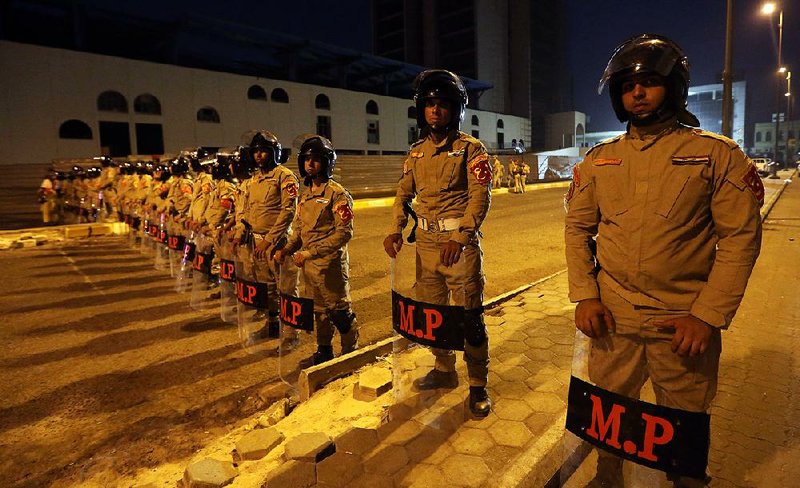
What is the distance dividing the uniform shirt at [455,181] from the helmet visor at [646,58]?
1194 mm

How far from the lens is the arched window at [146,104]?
97.2 feet

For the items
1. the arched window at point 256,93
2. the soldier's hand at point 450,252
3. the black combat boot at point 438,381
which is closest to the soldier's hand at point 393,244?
the soldier's hand at point 450,252

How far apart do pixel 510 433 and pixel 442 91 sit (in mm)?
2342

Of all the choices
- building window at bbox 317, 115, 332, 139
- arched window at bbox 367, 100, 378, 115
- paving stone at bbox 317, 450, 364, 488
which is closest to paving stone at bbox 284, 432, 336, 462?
paving stone at bbox 317, 450, 364, 488

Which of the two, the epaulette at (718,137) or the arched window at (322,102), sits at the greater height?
the arched window at (322,102)

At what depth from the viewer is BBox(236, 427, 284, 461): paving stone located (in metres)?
A: 2.96

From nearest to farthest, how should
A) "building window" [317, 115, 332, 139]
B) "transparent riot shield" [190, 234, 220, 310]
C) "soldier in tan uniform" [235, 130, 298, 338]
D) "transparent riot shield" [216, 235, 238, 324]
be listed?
"soldier in tan uniform" [235, 130, 298, 338] → "transparent riot shield" [216, 235, 238, 324] → "transparent riot shield" [190, 234, 220, 310] → "building window" [317, 115, 332, 139]

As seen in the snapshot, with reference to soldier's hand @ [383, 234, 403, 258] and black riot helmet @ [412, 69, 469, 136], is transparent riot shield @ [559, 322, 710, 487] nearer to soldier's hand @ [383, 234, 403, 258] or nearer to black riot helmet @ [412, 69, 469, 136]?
soldier's hand @ [383, 234, 403, 258]

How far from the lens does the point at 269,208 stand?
5.37m

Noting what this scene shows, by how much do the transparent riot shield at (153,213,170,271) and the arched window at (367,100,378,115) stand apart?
37246 mm

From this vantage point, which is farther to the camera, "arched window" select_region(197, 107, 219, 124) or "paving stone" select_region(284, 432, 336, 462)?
"arched window" select_region(197, 107, 219, 124)

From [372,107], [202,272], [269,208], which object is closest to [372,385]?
[269,208]

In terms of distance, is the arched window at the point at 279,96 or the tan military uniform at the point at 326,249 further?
the arched window at the point at 279,96

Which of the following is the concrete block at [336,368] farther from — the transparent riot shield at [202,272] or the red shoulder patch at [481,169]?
the transparent riot shield at [202,272]
